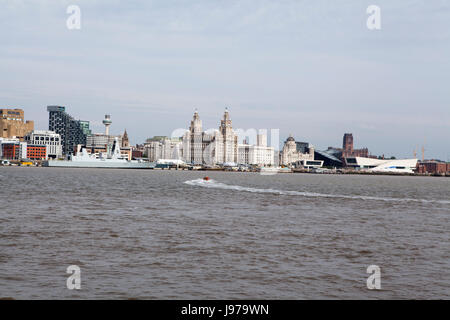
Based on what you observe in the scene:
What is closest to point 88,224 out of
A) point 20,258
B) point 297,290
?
point 20,258

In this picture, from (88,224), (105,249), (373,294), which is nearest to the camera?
(373,294)

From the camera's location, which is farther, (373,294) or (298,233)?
(298,233)

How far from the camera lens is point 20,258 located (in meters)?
22.6

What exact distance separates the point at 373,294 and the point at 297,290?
2.58 m
